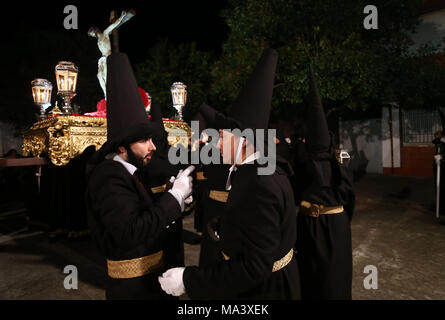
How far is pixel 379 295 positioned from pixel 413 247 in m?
2.10

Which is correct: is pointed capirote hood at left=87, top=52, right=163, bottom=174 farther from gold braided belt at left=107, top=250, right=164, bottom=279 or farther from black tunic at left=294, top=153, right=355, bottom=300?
black tunic at left=294, top=153, right=355, bottom=300

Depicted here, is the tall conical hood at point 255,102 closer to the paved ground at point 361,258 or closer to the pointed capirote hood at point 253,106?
the pointed capirote hood at point 253,106

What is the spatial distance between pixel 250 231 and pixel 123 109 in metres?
1.28

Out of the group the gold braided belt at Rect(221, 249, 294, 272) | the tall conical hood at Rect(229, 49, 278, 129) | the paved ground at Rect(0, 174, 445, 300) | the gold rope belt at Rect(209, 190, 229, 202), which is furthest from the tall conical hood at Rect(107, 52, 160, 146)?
the paved ground at Rect(0, 174, 445, 300)

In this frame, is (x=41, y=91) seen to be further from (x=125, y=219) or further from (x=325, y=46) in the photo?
(x=325, y=46)

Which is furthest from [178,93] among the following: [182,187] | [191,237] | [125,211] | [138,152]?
[125,211]

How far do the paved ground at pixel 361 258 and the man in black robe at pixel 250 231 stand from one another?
2252 millimetres

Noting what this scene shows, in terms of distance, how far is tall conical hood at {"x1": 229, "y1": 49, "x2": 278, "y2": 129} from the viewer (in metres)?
1.78

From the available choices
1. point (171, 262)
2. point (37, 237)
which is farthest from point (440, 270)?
point (37, 237)

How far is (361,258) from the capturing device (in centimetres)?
434

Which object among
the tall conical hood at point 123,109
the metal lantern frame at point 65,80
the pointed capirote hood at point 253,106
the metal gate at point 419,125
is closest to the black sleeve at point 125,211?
the tall conical hood at point 123,109

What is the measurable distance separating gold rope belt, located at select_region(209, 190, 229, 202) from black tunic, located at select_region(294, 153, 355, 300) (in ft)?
3.33

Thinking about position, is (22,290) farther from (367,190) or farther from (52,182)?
(367,190)

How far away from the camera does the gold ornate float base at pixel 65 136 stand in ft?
13.9
